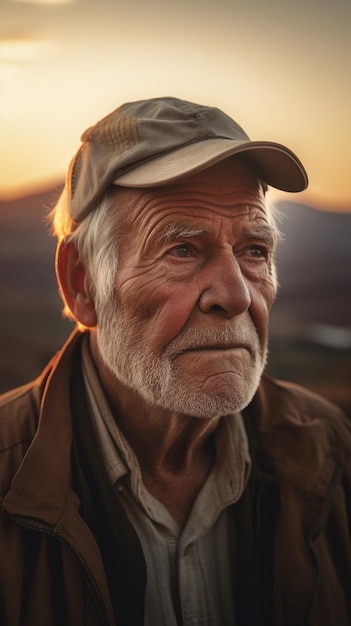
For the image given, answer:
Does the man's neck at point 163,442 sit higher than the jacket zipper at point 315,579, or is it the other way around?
the man's neck at point 163,442

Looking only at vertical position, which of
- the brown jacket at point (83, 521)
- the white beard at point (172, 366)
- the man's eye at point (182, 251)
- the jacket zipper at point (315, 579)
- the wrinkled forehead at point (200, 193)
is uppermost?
the wrinkled forehead at point (200, 193)

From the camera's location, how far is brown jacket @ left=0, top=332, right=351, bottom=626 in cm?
161

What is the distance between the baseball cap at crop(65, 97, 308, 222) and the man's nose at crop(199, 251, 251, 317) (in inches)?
11.2

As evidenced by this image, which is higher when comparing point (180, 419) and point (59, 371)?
point (59, 371)

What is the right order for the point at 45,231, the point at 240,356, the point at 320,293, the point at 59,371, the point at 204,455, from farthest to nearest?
the point at 320,293 → the point at 45,231 → the point at 204,455 → the point at 59,371 → the point at 240,356

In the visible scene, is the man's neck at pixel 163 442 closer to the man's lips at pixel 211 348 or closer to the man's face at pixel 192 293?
the man's face at pixel 192 293

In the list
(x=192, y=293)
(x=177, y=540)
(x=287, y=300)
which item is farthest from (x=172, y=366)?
(x=287, y=300)

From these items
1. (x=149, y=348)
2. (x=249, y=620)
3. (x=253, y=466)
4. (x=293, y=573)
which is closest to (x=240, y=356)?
(x=149, y=348)

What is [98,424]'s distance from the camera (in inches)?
76.4

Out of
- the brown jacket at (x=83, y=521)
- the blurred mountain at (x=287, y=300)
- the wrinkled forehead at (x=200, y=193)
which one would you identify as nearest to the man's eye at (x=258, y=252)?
the wrinkled forehead at (x=200, y=193)

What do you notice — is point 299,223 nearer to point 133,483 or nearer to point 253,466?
point 253,466

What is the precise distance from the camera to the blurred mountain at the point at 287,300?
8.15 ft

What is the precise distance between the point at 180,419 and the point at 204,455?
243 millimetres

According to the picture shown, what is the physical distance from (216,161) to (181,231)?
239 mm
